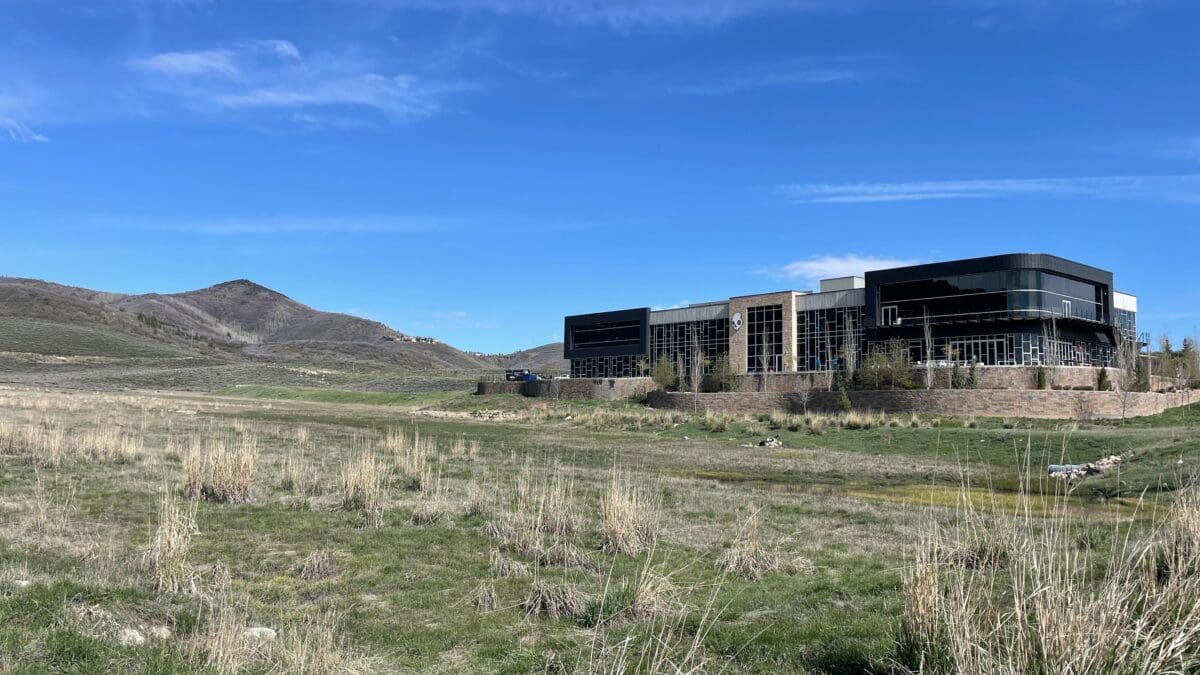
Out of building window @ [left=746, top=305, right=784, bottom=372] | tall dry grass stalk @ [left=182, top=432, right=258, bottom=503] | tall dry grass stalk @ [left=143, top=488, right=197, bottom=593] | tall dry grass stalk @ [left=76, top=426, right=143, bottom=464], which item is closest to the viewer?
tall dry grass stalk @ [left=143, top=488, right=197, bottom=593]

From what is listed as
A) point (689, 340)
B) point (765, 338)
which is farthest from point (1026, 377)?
point (689, 340)

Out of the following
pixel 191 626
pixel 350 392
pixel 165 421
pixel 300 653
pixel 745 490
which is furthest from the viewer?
pixel 350 392

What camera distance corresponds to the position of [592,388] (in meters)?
76.6

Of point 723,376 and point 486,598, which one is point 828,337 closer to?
point 723,376

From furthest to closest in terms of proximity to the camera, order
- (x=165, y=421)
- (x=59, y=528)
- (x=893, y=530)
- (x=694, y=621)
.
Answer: (x=165, y=421) → (x=893, y=530) → (x=59, y=528) → (x=694, y=621)

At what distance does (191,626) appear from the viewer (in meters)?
7.61

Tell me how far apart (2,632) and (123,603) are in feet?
4.83

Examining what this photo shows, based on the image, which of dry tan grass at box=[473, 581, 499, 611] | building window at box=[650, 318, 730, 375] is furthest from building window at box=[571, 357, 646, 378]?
dry tan grass at box=[473, 581, 499, 611]

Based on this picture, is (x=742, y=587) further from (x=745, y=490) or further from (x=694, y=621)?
(x=745, y=490)

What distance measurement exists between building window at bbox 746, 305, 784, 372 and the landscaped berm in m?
53.1

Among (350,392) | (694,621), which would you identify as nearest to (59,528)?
(694,621)

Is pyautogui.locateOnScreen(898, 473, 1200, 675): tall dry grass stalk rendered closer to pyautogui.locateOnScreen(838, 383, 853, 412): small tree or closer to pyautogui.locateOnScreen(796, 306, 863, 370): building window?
pyautogui.locateOnScreen(838, 383, 853, 412): small tree

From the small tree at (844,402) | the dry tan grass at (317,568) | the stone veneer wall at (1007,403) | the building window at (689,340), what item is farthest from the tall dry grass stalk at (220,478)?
the building window at (689,340)

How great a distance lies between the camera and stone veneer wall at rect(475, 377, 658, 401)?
249ft
